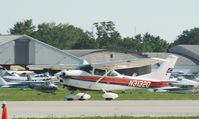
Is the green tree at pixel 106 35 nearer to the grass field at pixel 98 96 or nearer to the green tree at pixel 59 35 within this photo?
the green tree at pixel 59 35

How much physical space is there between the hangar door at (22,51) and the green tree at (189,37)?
96234 millimetres

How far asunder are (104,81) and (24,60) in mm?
56959

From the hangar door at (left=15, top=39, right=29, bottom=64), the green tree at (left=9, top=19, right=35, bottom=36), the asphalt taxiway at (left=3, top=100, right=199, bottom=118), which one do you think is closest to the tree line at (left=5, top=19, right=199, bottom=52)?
the green tree at (left=9, top=19, right=35, bottom=36)

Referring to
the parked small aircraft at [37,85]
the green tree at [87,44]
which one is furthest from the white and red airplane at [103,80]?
the green tree at [87,44]

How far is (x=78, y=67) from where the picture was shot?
3750 centimetres

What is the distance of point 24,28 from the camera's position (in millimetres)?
182000

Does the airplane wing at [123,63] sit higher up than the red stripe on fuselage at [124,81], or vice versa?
the airplane wing at [123,63]

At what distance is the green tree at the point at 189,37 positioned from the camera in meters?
186

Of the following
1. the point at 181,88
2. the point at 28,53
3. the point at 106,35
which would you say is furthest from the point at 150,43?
the point at 181,88

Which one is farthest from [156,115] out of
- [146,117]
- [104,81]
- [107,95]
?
[104,81]

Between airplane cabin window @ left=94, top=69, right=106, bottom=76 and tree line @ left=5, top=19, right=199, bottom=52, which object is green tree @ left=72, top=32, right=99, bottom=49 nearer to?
tree line @ left=5, top=19, right=199, bottom=52

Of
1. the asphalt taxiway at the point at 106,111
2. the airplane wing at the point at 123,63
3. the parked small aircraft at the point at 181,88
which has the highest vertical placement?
the airplane wing at the point at 123,63

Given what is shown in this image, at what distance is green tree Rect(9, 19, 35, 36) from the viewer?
18138 cm

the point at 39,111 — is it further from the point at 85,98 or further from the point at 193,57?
the point at 193,57
